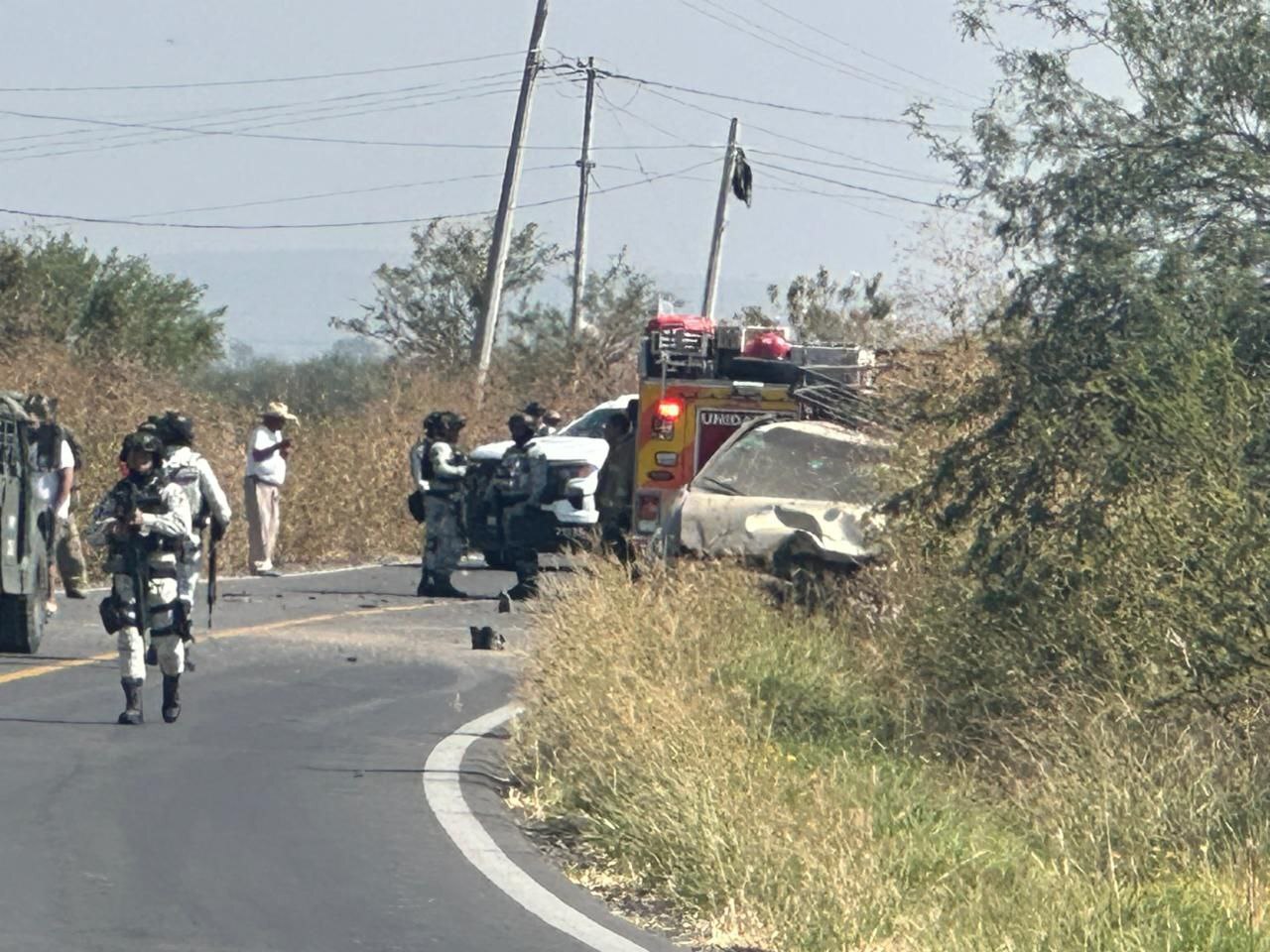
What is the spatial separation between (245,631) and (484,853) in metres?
8.56

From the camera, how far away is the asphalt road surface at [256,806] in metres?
7.57

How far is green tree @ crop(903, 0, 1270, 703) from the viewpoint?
31.7 feet

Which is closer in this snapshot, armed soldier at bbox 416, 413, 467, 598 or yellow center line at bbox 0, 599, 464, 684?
yellow center line at bbox 0, 599, 464, 684

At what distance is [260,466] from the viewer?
73.5 ft

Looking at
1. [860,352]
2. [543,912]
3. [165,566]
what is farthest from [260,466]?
[543,912]

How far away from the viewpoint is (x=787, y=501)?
48.2ft

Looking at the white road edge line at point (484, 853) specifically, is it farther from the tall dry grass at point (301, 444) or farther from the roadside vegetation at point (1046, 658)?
the tall dry grass at point (301, 444)

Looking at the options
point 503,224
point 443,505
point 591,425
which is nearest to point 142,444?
point 443,505

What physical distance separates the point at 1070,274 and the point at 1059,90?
3.21 ft

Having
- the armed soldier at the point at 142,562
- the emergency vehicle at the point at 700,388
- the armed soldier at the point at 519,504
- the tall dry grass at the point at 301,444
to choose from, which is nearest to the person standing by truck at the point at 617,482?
the emergency vehicle at the point at 700,388

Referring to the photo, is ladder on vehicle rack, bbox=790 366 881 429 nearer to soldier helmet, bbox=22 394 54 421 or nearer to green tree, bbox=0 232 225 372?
soldier helmet, bbox=22 394 54 421

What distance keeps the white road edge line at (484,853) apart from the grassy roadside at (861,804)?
0.35 m

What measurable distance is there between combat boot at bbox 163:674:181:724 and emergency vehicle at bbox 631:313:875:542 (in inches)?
299

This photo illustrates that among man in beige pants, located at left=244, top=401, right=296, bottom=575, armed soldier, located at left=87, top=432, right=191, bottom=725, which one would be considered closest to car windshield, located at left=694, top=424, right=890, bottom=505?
armed soldier, located at left=87, top=432, right=191, bottom=725
